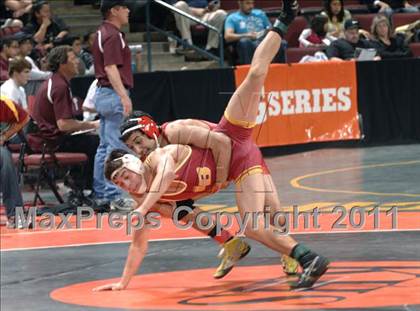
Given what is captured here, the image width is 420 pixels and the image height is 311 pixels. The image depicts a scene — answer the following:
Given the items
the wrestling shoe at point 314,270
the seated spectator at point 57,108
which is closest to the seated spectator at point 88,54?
the seated spectator at point 57,108

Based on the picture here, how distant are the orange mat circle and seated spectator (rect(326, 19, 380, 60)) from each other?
9.15 m

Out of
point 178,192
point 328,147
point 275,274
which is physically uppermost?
point 178,192

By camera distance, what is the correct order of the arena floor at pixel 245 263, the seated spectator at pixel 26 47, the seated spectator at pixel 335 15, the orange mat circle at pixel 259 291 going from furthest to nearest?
the seated spectator at pixel 335 15 < the seated spectator at pixel 26 47 < the arena floor at pixel 245 263 < the orange mat circle at pixel 259 291

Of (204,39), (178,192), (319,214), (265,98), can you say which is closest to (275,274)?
(178,192)

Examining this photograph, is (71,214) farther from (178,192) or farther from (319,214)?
(178,192)

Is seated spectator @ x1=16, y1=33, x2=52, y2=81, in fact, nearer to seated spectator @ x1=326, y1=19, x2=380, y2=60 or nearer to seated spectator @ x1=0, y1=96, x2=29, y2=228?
seated spectator @ x1=0, y1=96, x2=29, y2=228

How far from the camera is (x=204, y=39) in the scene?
19.7m

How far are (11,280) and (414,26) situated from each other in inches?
477

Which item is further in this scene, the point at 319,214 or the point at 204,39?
the point at 204,39

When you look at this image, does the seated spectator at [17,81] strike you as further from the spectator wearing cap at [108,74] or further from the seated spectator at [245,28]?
the seated spectator at [245,28]

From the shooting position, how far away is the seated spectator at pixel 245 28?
18.0 meters

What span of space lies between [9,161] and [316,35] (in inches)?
304

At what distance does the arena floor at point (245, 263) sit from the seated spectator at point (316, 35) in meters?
4.80

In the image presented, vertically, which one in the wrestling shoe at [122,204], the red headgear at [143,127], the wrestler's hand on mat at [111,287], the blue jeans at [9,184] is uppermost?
the red headgear at [143,127]
